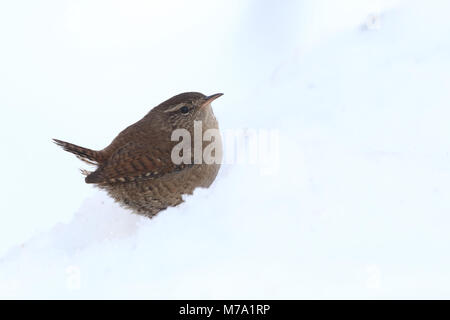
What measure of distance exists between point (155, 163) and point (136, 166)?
0.14 metres

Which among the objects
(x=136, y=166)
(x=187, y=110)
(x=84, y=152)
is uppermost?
(x=187, y=110)

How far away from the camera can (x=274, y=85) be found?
18.6 feet

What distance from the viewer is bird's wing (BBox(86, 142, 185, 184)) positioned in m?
4.47

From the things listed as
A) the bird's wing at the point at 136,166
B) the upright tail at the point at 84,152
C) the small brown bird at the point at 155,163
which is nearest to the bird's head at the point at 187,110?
the small brown bird at the point at 155,163

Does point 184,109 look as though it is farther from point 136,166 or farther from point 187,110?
point 136,166

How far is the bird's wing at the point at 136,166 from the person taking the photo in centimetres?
447

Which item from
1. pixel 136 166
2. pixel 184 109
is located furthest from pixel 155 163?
pixel 184 109

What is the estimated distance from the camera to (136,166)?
177 inches

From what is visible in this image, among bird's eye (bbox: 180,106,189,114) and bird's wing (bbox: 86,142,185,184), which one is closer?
bird's wing (bbox: 86,142,185,184)

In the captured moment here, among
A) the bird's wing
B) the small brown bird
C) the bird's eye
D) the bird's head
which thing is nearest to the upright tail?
the small brown bird

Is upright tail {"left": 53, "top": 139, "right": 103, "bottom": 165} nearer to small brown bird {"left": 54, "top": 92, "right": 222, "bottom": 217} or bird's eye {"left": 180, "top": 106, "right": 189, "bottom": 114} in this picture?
small brown bird {"left": 54, "top": 92, "right": 222, "bottom": 217}

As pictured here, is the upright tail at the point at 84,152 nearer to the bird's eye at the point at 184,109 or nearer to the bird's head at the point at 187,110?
the bird's head at the point at 187,110

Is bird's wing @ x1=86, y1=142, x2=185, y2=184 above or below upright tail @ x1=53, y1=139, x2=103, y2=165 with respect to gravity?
below
